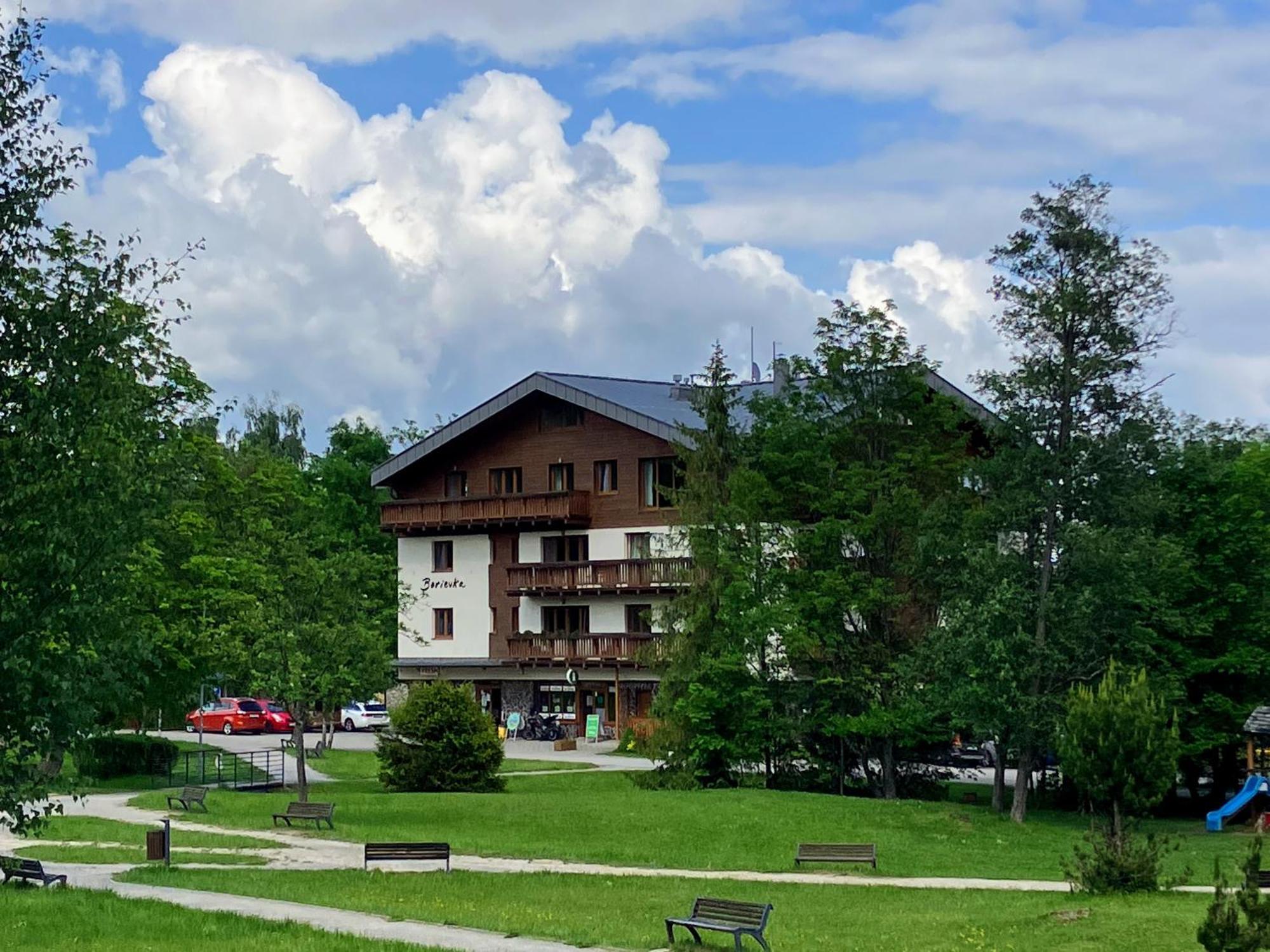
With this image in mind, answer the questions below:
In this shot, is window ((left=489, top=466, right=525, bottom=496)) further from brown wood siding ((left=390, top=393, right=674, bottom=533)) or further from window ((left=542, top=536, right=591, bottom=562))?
window ((left=542, top=536, right=591, bottom=562))

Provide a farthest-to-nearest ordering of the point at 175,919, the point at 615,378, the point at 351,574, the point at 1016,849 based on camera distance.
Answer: the point at 615,378 < the point at 351,574 < the point at 1016,849 < the point at 175,919

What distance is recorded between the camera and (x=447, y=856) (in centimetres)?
2738

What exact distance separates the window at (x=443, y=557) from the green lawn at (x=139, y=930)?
50.0 meters

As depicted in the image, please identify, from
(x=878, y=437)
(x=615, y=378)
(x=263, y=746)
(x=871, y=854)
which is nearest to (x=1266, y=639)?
(x=878, y=437)

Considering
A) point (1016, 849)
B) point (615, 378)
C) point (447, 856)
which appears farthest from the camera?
point (615, 378)

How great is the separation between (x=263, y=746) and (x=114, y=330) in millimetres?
47139

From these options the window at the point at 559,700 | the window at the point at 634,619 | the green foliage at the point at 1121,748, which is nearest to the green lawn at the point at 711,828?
the green foliage at the point at 1121,748

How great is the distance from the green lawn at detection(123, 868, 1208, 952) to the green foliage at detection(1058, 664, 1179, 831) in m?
1.91

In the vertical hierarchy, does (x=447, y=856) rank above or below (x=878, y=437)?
below

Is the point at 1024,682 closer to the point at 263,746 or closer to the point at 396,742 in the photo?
the point at 396,742

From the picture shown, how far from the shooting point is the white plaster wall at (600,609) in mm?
64875

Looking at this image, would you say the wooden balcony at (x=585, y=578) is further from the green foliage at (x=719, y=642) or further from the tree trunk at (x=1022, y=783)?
the tree trunk at (x=1022, y=783)

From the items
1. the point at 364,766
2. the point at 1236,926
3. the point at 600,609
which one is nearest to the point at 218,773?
the point at 364,766

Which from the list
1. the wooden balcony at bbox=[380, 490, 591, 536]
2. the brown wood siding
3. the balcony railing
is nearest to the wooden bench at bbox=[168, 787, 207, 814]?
the balcony railing
